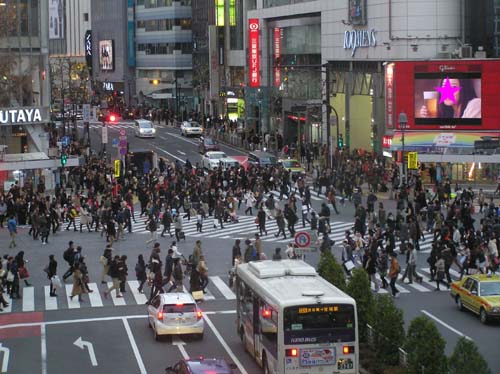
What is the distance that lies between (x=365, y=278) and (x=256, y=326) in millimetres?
3205

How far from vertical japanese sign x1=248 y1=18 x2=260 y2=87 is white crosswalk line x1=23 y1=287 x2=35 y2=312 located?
205 feet

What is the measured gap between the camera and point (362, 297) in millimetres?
26562

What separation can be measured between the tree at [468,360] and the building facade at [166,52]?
11438cm

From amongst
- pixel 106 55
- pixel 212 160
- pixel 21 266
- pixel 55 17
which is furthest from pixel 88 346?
pixel 106 55

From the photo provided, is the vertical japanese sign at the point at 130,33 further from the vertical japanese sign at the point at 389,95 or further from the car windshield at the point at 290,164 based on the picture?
the car windshield at the point at 290,164

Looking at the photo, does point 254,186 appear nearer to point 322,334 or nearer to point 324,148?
point 324,148

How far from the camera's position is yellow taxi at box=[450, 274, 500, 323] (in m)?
29.1

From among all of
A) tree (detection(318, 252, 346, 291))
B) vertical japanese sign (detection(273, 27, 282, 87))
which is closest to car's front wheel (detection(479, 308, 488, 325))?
tree (detection(318, 252, 346, 291))

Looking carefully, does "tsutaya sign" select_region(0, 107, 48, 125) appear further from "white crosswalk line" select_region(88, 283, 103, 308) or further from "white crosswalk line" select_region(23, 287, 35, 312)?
"white crosswalk line" select_region(88, 283, 103, 308)

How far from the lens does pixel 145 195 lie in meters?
51.5

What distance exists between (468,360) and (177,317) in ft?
33.4

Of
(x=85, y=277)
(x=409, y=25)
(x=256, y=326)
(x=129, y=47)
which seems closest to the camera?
(x=256, y=326)

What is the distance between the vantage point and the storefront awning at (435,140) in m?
65.1

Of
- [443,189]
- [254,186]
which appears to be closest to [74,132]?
[254,186]
